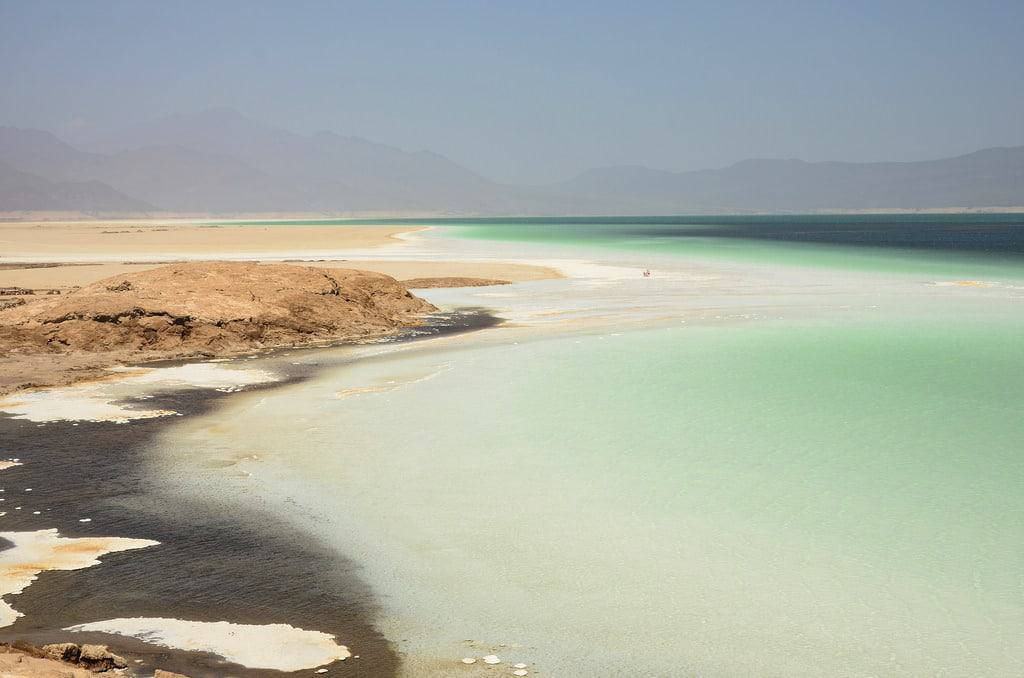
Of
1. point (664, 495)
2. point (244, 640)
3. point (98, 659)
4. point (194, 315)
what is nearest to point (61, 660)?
point (98, 659)

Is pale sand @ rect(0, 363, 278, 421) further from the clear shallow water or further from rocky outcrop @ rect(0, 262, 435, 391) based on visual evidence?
rocky outcrop @ rect(0, 262, 435, 391)

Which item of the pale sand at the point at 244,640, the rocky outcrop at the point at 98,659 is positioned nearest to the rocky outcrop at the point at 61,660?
the rocky outcrop at the point at 98,659

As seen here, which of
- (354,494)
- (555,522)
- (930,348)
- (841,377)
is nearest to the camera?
(555,522)

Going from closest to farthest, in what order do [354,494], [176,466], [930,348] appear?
[354,494] → [176,466] → [930,348]

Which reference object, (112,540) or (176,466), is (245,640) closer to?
(112,540)

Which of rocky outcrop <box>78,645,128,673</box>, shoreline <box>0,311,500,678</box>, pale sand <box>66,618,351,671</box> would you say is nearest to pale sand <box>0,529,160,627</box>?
shoreline <box>0,311,500,678</box>

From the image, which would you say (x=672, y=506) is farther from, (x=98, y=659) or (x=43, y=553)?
(x=43, y=553)

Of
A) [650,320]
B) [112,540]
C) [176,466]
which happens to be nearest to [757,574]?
[112,540]
